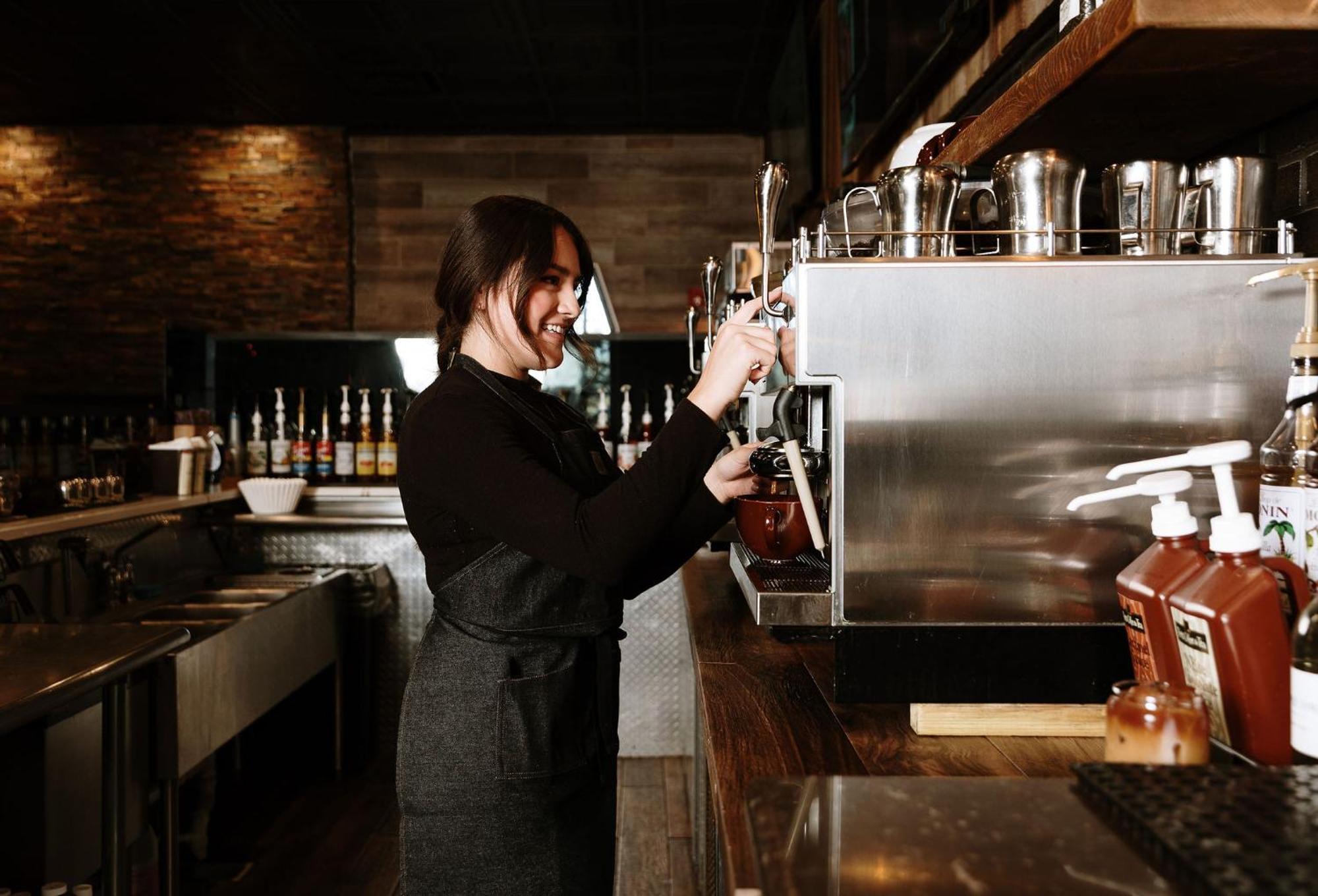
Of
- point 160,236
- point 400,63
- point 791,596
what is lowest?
point 791,596

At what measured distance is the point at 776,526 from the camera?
1223mm

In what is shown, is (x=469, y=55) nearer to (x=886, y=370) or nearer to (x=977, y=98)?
(x=977, y=98)

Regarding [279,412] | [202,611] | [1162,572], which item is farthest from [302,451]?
[1162,572]

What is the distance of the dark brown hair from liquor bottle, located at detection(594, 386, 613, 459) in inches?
109

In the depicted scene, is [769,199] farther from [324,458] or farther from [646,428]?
[324,458]

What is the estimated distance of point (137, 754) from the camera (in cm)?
207

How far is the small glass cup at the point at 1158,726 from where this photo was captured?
0.76 m

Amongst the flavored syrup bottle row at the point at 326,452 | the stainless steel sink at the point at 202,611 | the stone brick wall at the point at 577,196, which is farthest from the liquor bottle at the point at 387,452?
the stone brick wall at the point at 577,196

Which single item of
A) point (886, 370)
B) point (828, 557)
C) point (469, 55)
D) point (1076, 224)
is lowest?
point (828, 557)

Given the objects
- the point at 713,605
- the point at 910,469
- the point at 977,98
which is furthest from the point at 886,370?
the point at 977,98

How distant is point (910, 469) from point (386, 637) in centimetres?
300

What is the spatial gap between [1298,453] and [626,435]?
11.2 feet

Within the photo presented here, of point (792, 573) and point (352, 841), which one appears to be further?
point (352, 841)

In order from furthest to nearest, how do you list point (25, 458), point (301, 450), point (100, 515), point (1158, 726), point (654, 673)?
point (301, 450)
point (654, 673)
point (25, 458)
point (100, 515)
point (1158, 726)
